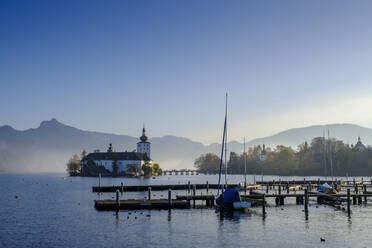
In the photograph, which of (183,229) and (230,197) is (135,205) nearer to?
(230,197)

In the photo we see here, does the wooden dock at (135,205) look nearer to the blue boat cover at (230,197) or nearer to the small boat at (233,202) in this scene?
the blue boat cover at (230,197)

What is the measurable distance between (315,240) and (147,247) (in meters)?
14.7

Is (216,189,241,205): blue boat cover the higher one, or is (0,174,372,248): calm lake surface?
(216,189,241,205): blue boat cover

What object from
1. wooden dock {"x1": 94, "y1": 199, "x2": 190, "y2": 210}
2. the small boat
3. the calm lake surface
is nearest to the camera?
the calm lake surface

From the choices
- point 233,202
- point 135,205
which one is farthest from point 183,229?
point 135,205

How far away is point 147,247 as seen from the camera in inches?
1168

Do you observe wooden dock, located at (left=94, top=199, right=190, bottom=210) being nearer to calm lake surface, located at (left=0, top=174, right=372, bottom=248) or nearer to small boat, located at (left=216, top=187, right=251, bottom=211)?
calm lake surface, located at (left=0, top=174, right=372, bottom=248)

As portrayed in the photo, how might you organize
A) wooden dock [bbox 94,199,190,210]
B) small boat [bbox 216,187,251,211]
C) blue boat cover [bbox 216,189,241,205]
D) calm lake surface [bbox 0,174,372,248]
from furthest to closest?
wooden dock [bbox 94,199,190,210]
blue boat cover [bbox 216,189,241,205]
small boat [bbox 216,187,251,211]
calm lake surface [bbox 0,174,372,248]

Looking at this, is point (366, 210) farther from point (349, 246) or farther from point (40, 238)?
point (40, 238)

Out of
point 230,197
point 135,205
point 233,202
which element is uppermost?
point 230,197

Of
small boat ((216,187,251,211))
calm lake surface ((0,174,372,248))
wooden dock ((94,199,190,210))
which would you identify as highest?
small boat ((216,187,251,211))

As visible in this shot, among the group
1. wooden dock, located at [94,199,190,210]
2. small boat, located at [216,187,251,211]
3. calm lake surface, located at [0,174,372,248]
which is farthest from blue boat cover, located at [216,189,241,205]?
wooden dock, located at [94,199,190,210]

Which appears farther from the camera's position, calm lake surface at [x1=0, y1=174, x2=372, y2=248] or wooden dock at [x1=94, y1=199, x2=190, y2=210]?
wooden dock at [x1=94, y1=199, x2=190, y2=210]

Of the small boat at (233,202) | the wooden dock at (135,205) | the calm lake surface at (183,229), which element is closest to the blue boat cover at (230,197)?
the small boat at (233,202)
